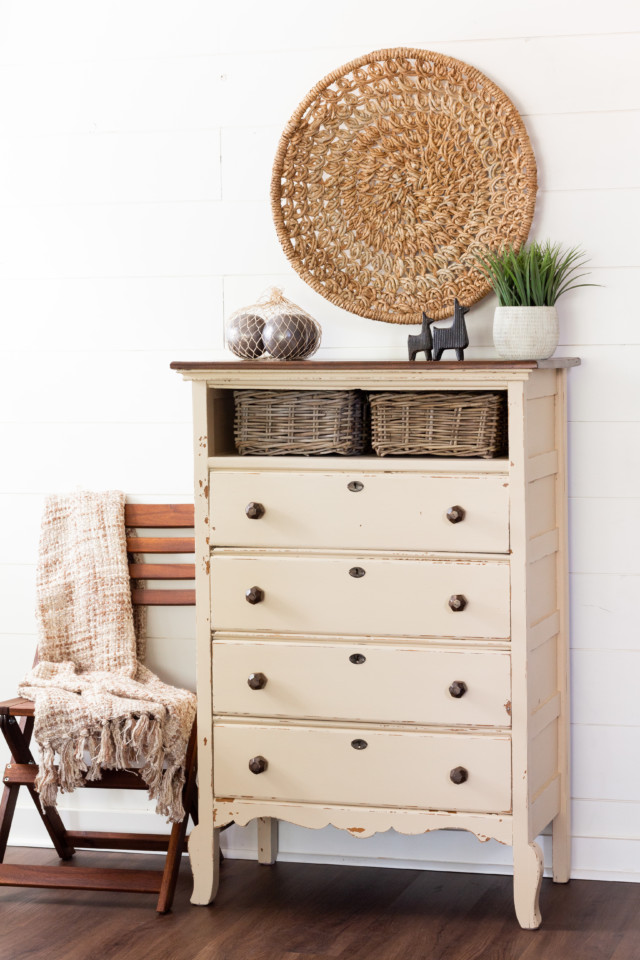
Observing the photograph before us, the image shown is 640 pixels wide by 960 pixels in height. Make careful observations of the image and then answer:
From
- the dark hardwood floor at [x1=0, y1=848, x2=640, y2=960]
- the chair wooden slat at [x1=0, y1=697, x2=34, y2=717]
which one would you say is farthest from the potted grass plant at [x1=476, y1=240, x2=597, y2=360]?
the chair wooden slat at [x1=0, y1=697, x2=34, y2=717]

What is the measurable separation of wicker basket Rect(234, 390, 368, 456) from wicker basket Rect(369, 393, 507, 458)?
5cm

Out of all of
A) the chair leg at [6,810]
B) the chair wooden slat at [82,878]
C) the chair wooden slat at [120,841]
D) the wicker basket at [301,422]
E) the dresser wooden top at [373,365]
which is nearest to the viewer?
the dresser wooden top at [373,365]

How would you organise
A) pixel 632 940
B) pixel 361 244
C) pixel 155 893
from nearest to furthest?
pixel 632 940 < pixel 155 893 < pixel 361 244

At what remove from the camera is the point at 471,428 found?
7.82 ft

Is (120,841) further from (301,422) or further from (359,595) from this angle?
(301,422)

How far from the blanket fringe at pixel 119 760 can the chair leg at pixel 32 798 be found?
15 cm

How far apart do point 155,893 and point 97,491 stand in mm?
995

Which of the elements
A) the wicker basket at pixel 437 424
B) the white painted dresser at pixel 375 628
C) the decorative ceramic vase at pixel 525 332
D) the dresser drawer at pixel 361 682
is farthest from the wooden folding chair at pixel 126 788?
the decorative ceramic vase at pixel 525 332

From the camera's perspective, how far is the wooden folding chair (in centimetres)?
258

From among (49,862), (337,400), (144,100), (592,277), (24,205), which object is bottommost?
(49,862)

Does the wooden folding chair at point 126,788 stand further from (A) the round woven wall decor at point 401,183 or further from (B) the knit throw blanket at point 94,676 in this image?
(A) the round woven wall decor at point 401,183

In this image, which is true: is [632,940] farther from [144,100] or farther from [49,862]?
[144,100]

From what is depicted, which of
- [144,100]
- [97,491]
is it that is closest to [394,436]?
[97,491]

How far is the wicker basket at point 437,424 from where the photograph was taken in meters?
2.38
